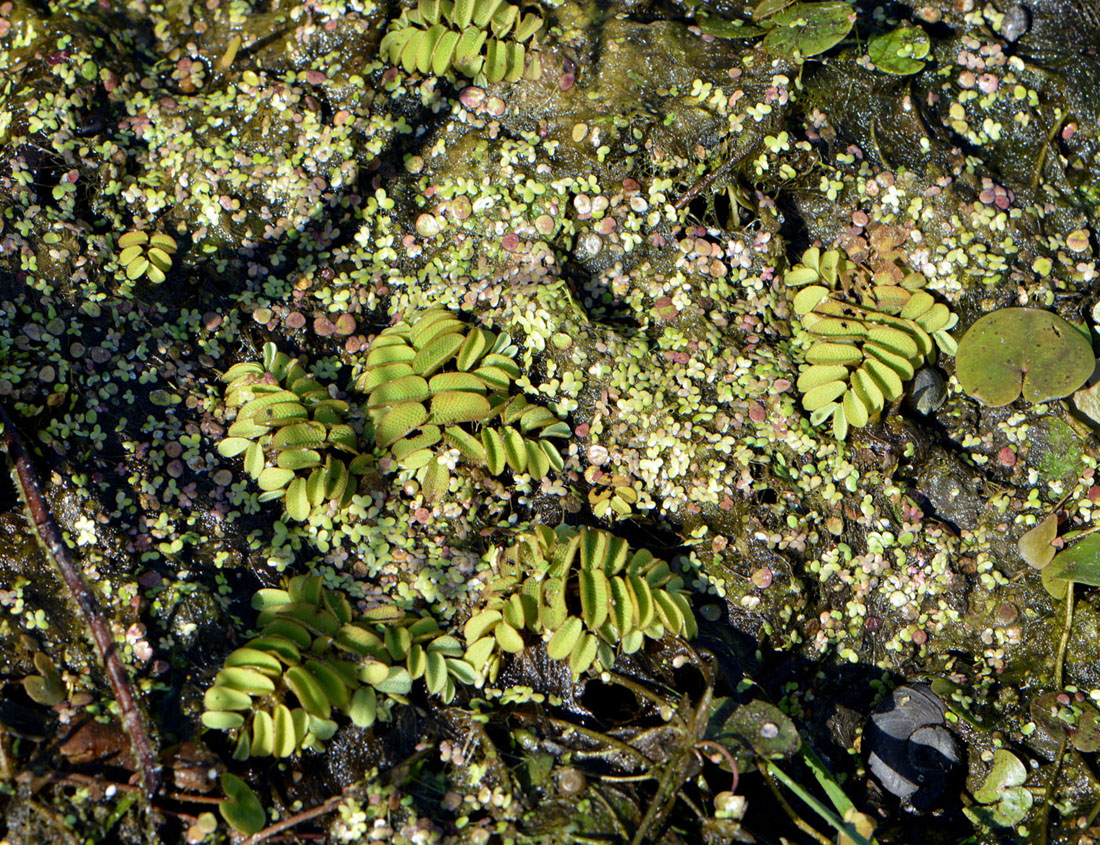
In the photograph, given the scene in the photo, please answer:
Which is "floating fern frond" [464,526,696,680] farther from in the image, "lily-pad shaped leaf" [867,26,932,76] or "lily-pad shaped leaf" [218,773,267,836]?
"lily-pad shaped leaf" [867,26,932,76]

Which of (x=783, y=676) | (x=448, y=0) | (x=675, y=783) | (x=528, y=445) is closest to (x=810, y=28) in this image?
(x=448, y=0)

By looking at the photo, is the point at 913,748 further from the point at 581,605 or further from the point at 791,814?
the point at 581,605

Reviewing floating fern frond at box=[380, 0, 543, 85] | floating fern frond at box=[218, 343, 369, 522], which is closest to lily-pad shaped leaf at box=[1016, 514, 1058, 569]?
floating fern frond at box=[218, 343, 369, 522]

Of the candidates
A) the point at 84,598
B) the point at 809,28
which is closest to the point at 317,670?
the point at 84,598

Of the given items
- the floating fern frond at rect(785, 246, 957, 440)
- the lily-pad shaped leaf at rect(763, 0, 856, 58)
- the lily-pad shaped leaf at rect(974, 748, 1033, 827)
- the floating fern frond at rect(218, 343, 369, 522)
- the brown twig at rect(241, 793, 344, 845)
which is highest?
the lily-pad shaped leaf at rect(763, 0, 856, 58)

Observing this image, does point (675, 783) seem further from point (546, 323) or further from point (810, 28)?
point (810, 28)
